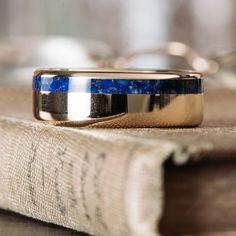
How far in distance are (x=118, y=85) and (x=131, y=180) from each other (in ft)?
0.49

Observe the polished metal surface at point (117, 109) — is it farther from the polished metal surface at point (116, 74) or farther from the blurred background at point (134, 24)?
the blurred background at point (134, 24)

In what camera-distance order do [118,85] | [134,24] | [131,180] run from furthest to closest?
[134,24] → [118,85] → [131,180]

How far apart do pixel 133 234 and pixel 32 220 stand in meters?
0.15

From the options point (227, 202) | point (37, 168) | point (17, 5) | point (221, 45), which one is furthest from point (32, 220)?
point (17, 5)

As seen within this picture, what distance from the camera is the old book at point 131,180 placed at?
0.41 metres

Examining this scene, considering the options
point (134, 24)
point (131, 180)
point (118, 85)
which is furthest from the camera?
point (134, 24)

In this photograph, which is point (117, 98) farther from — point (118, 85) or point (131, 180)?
point (131, 180)

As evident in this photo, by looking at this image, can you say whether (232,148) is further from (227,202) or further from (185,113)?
(185,113)

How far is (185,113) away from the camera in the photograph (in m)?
0.58

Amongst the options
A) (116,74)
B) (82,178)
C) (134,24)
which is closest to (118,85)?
(116,74)

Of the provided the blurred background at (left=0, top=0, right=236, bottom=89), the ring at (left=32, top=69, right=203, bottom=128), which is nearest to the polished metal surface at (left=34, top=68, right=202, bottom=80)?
the ring at (left=32, top=69, right=203, bottom=128)

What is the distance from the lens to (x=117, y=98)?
552 mm

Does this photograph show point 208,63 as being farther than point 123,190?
Yes

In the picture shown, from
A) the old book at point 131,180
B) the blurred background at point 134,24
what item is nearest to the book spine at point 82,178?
the old book at point 131,180
